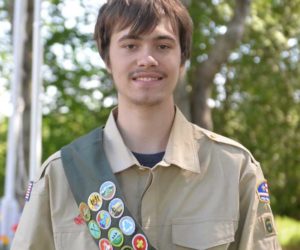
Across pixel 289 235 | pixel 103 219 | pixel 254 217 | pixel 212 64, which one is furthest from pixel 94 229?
pixel 289 235

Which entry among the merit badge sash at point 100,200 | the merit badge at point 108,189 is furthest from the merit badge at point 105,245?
the merit badge at point 108,189

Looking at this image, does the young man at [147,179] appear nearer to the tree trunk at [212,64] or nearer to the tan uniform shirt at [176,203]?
the tan uniform shirt at [176,203]

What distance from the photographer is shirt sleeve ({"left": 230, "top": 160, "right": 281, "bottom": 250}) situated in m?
2.12

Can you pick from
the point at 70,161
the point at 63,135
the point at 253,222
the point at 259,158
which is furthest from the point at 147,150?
the point at 259,158

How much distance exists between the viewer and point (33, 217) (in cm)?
219

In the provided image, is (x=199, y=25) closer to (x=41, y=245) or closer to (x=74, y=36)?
(x=74, y=36)

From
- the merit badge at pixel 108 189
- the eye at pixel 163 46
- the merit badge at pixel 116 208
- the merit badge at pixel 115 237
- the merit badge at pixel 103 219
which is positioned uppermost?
the eye at pixel 163 46

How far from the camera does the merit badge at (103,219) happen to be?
2.17m

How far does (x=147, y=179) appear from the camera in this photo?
2160mm

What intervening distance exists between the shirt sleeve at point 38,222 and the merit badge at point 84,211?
0.10 m

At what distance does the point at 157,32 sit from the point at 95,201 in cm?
55

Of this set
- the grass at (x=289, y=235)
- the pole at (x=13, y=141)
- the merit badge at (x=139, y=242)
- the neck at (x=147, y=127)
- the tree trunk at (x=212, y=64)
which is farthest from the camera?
the grass at (x=289, y=235)

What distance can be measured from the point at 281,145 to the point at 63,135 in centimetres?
330

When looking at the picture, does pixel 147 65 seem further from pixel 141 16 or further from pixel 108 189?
pixel 108 189
